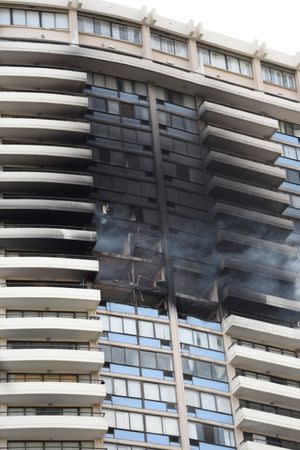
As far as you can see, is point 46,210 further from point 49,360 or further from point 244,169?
point 244,169

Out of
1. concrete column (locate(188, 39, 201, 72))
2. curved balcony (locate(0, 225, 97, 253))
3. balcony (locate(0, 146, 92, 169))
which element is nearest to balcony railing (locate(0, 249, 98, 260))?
curved balcony (locate(0, 225, 97, 253))

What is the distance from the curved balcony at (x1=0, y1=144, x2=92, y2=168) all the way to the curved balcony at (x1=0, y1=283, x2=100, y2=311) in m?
12.3

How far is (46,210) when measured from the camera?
367 feet

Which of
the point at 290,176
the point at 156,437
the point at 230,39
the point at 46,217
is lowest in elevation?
the point at 156,437

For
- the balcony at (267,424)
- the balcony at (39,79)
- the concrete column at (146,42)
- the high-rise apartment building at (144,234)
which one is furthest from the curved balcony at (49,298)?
the concrete column at (146,42)

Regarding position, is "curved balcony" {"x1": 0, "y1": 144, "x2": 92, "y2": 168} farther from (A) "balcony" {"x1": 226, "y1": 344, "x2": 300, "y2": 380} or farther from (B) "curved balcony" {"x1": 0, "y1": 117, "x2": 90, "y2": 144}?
(A) "balcony" {"x1": 226, "y1": 344, "x2": 300, "y2": 380}

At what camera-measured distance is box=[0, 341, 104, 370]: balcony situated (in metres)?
103

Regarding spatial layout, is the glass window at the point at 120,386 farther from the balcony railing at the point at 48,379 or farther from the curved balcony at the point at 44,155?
the curved balcony at the point at 44,155

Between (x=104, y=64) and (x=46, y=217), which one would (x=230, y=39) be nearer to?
(x=104, y=64)

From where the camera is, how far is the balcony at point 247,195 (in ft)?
392

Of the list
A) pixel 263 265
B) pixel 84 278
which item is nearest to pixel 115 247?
pixel 84 278

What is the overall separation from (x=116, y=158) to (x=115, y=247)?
8670 mm

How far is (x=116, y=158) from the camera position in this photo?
4658 inches

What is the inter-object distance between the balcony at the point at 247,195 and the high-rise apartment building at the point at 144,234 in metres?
0.13
